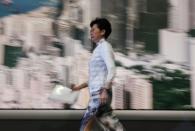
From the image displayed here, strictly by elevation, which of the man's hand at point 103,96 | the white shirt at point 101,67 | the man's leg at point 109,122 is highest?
the white shirt at point 101,67

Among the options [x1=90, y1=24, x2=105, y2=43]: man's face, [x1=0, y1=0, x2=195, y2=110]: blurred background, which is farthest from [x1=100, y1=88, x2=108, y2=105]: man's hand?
[x1=0, y1=0, x2=195, y2=110]: blurred background

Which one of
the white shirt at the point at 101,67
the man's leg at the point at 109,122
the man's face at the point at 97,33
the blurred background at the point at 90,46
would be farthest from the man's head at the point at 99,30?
the blurred background at the point at 90,46

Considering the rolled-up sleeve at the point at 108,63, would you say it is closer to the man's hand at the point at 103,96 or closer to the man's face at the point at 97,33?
the man's hand at the point at 103,96

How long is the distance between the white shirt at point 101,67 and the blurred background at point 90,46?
1.74 metres

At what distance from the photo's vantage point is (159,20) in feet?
24.1

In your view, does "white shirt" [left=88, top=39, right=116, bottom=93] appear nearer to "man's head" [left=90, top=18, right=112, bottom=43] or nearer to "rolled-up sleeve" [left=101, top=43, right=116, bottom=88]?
"rolled-up sleeve" [left=101, top=43, right=116, bottom=88]

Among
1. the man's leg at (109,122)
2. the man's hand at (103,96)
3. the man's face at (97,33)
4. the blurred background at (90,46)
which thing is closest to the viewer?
the man's hand at (103,96)

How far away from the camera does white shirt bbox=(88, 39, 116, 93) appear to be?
5461 mm

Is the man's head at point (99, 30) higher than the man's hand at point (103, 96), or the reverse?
the man's head at point (99, 30)

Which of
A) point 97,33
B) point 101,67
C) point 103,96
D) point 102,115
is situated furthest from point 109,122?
point 97,33

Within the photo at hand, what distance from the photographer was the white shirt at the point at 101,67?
5.46 metres

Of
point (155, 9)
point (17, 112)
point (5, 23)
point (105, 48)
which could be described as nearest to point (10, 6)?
point (5, 23)

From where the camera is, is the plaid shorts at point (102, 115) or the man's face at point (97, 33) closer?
the plaid shorts at point (102, 115)

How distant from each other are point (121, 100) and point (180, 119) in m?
0.76
